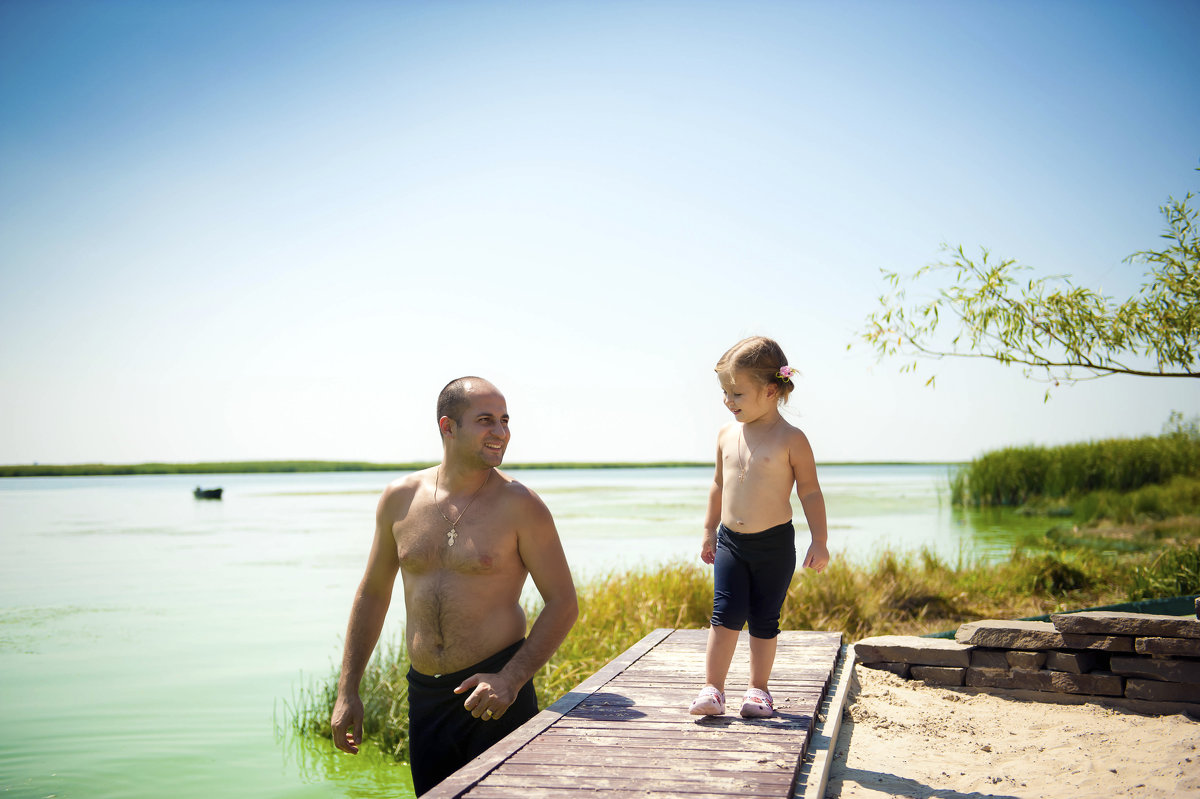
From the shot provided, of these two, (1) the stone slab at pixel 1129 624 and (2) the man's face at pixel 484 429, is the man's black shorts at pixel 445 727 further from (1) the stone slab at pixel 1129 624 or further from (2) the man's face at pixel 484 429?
(1) the stone slab at pixel 1129 624

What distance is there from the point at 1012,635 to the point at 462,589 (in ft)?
13.9

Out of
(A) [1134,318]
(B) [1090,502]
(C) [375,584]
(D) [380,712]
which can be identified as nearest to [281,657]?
(D) [380,712]

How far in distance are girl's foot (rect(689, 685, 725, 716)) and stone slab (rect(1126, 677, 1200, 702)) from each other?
3.17 m

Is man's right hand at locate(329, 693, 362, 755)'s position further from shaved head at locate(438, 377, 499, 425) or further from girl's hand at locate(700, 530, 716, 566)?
girl's hand at locate(700, 530, 716, 566)

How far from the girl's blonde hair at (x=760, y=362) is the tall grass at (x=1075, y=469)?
818 inches

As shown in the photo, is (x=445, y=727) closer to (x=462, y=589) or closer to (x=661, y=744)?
(x=462, y=589)

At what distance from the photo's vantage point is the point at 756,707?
3916 mm

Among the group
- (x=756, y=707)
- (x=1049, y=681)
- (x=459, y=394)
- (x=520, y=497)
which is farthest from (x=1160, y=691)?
(x=459, y=394)

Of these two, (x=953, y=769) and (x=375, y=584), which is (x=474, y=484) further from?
(x=953, y=769)

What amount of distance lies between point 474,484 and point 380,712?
3.95 meters

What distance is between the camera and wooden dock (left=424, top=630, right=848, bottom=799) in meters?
2.86

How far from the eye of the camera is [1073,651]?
217 inches

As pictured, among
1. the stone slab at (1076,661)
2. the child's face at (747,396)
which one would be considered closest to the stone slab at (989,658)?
the stone slab at (1076,661)

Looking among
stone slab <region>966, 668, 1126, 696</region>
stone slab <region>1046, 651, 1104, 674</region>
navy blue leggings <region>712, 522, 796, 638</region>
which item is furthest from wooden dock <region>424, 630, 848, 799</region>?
stone slab <region>1046, 651, 1104, 674</region>
